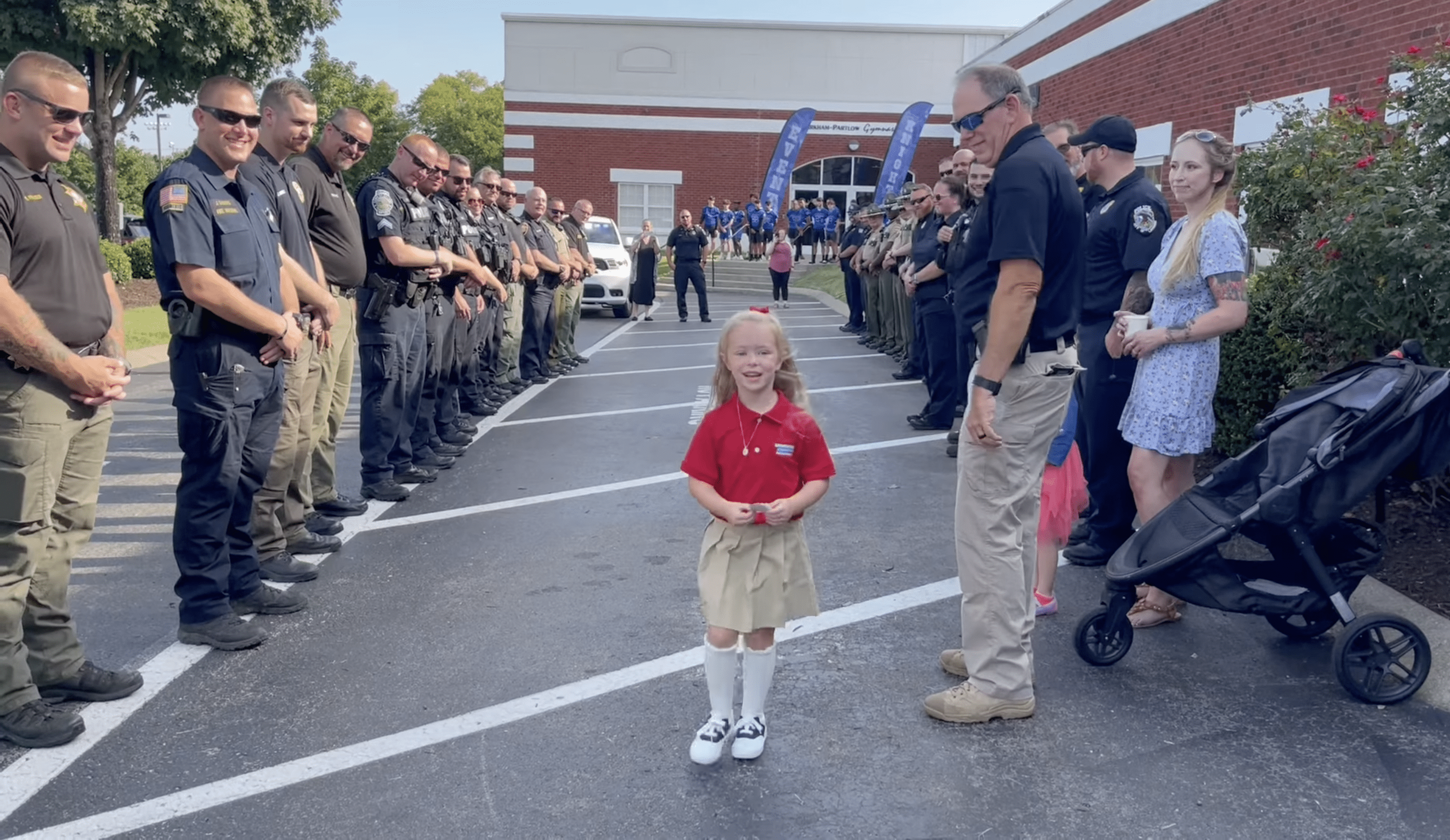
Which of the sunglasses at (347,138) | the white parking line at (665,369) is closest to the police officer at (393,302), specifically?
the sunglasses at (347,138)

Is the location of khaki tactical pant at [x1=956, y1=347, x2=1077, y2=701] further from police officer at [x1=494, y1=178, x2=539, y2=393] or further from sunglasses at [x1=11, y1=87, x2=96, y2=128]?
police officer at [x1=494, y1=178, x2=539, y2=393]

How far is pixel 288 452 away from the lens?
548 centimetres

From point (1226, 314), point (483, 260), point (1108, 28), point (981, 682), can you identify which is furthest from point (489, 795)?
point (1108, 28)

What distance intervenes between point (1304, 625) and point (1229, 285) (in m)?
1.39

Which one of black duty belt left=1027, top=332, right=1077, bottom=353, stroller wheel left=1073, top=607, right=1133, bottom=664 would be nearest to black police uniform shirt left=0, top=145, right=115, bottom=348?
black duty belt left=1027, top=332, right=1077, bottom=353

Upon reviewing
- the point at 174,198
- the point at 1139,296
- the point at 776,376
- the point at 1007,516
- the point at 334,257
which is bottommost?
the point at 1007,516

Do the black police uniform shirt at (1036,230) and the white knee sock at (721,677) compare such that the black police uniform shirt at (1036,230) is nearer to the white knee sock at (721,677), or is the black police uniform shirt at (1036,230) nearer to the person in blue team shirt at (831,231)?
the white knee sock at (721,677)

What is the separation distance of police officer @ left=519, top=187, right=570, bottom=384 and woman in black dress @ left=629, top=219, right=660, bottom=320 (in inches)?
336

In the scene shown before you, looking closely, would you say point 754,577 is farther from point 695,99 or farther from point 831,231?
point 695,99

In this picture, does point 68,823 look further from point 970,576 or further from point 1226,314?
point 1226,314

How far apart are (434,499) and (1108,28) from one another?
15323mm

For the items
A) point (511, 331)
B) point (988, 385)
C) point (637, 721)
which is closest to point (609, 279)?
point (511, 331)

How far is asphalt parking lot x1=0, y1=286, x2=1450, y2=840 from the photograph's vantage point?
335 centimetres

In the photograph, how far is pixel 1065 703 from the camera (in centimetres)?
416
